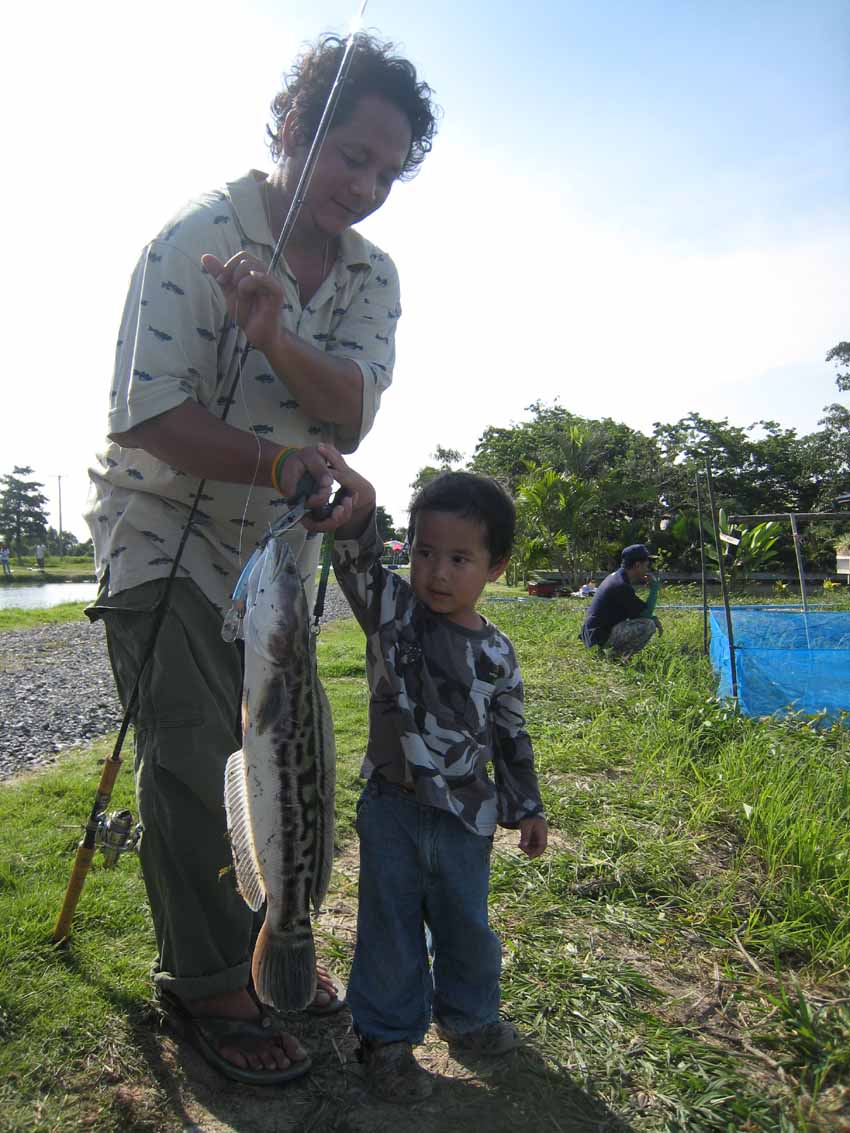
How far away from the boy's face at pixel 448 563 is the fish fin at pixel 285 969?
3.45ft

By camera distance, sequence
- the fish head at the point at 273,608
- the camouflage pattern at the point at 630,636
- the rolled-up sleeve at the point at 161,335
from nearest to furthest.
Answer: the fish head at the point at 273,608 → the rolled-up sleeve at the point at 161,335 → the camouflage pattern at the point at 630,636

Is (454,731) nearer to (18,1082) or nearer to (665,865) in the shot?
(18,1082)

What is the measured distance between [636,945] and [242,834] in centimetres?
195

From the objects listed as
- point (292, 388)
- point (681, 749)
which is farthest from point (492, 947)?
point (681, 749)

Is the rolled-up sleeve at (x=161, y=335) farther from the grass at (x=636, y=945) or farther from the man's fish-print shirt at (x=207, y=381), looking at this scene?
the grass at (x=636, y=945)

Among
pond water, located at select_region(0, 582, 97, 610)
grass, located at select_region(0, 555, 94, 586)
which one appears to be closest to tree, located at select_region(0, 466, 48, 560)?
grass, located at select_region(0, 555, 94, 586)

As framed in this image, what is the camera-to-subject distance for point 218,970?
2520mm

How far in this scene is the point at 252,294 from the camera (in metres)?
2.17

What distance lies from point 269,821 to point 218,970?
75 centimetres

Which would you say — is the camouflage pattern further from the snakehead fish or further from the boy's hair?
the snakehead fish

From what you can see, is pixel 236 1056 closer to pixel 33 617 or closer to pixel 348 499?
pixel 348 499

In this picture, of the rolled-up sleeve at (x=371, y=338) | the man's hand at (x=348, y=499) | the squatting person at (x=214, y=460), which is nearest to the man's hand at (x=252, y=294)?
the squatting person at (x=214, y=460)

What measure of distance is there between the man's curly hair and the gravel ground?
17.7 feet

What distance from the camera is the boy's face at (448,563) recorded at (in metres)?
2.62
